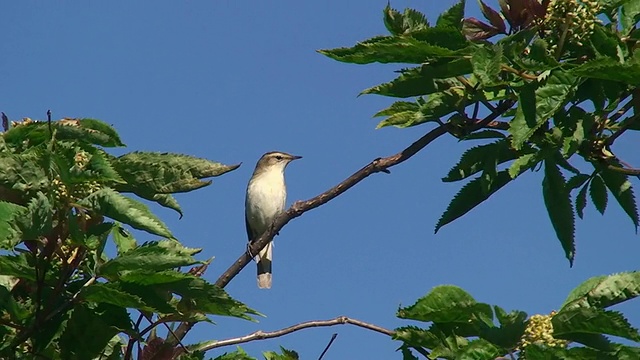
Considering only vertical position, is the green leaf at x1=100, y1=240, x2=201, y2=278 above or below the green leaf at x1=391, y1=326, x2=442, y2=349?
above

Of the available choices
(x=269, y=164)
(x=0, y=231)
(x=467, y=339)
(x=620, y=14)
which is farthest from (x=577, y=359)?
(x=269, y=164)

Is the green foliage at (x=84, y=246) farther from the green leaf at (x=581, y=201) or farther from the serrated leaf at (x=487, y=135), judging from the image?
the green leaf at (x=581, y=201)

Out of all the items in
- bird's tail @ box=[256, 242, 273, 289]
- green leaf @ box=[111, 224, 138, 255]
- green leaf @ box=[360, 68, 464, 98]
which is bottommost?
green leaf @ box=[111, 224, 138, 255]

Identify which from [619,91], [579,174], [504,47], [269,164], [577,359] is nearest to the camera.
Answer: [577,359]

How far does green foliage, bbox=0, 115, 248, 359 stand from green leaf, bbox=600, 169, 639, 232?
4.85ft

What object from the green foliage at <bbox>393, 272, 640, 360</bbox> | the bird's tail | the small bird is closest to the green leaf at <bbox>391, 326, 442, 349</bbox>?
the green foliage at <bbox>393, 272, 640, 360</bbox>

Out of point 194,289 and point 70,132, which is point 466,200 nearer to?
point 194,289

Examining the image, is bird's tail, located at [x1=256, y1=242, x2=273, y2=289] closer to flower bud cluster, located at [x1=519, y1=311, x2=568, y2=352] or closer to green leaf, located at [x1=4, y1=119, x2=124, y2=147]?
green leaf, located at [x1=4, y1=119, x2=124, y2=147]

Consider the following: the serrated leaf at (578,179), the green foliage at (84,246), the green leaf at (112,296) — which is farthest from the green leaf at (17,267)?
the serrated leaf at (578,179)

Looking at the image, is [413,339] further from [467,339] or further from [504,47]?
[504,47]

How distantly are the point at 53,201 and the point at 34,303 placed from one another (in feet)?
1.87

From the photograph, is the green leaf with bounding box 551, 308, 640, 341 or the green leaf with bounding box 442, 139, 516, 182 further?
the green leaf with bounding box 442, 139, 516, 182

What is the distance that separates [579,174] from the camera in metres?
3.89

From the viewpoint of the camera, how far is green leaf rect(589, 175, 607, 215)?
388 cm
